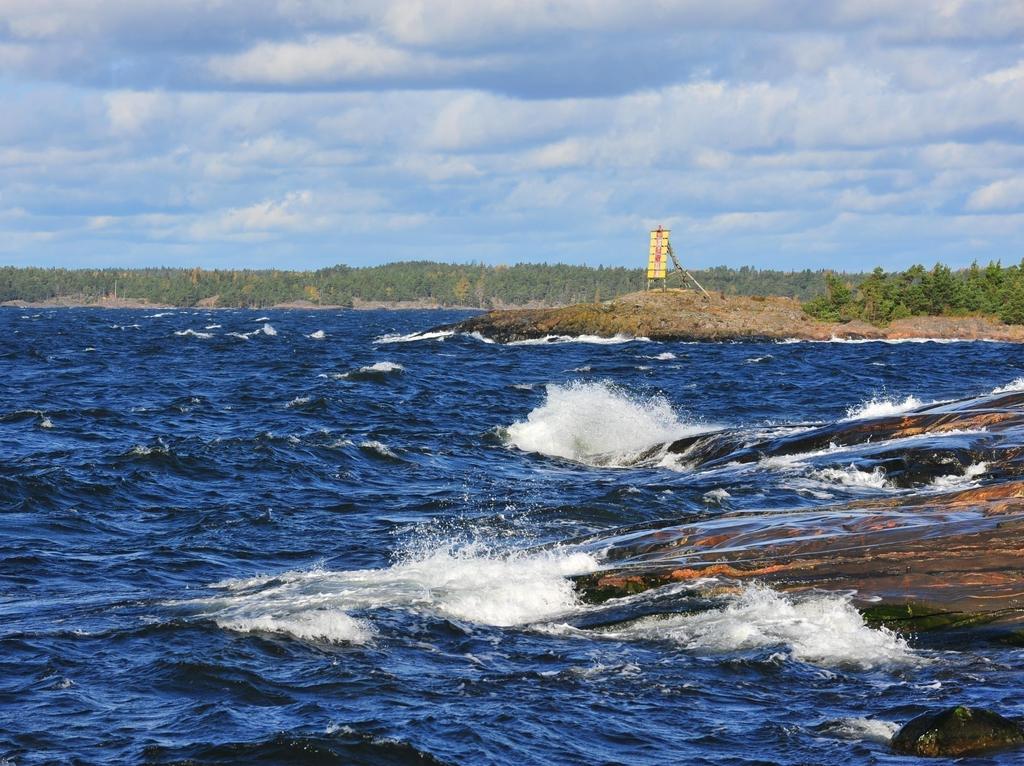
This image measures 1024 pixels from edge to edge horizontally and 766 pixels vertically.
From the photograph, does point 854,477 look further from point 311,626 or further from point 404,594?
point 311,626

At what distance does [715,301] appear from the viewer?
106875 millimetres

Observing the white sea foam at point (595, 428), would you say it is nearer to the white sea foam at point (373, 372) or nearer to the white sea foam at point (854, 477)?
the white sea foam at point (854, 477)

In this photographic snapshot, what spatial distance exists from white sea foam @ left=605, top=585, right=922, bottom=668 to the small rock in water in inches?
94.9

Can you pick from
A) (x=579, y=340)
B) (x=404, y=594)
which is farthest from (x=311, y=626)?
(x=579, y=340)

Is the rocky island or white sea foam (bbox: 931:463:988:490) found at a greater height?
the rocky island

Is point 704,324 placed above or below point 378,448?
above

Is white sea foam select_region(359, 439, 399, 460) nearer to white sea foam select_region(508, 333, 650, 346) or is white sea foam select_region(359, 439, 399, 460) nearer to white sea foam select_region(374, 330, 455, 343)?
white sea foam select_region(508, 333, 650, 346)

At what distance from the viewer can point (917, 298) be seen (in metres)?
112

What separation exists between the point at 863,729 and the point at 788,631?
9.80ft

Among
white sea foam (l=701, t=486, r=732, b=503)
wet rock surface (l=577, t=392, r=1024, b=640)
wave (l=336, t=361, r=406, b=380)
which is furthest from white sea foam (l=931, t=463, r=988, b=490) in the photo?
wave (l=336, t=361, r=406, b=380)

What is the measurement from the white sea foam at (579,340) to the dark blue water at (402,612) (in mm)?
56847

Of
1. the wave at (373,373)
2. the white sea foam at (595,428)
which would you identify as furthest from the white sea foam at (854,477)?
the wave at (373,373)

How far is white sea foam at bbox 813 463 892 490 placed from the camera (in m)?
23.5

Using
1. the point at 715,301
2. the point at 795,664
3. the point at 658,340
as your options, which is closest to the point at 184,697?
the point at 795,664
